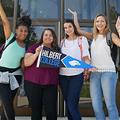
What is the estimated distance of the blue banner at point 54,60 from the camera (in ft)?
17.2

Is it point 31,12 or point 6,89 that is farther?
point 31,12

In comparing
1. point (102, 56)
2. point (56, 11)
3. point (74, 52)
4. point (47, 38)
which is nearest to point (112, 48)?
point (102, 56)

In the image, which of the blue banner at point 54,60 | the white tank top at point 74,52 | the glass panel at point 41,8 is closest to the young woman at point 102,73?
the white tank top at point 74,52

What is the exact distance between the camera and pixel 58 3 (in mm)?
8625

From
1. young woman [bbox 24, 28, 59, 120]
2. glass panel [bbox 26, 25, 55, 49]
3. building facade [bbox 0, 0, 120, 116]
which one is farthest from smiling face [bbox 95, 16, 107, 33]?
glass panel [bbox 26, 25, 55, 49]

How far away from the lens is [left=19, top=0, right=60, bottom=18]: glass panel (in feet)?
28.1

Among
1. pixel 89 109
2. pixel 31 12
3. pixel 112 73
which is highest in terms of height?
pixel 31 12

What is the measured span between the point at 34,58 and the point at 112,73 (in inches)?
Answer: 46.6

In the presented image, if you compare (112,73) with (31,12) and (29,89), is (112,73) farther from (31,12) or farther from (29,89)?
(31,12)

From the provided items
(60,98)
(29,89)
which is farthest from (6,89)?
(60,98)

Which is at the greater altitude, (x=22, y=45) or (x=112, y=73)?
(x=22, y=45)

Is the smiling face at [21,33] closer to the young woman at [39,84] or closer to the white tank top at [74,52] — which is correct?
the young woman at [39,84]

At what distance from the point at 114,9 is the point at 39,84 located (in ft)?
13.2

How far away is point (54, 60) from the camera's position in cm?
533
